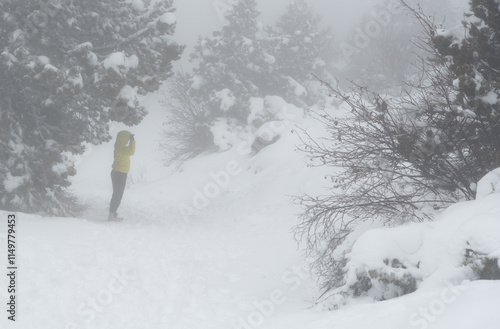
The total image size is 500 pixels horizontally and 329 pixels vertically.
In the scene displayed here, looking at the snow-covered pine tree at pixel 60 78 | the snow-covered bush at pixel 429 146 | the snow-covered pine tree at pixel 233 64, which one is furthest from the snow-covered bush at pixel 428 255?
the snow-covered pine tree at pixel 233 64

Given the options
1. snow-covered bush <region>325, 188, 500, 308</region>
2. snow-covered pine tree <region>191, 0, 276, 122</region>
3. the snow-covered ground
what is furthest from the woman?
snow-covered pine tree <region>191, 0, 276, 122</region>

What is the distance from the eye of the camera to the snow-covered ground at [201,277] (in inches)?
121

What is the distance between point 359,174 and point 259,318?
2.06m

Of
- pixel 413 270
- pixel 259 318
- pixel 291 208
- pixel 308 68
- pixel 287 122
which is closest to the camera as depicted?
pixel 413 270

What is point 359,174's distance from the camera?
192 inches

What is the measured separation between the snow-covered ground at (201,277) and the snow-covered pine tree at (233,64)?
11.6 m

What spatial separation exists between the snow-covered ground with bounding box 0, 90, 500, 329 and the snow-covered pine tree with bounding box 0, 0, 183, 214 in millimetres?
972

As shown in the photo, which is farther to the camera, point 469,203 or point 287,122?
point 287,122

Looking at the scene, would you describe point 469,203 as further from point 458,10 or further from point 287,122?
point 458,10

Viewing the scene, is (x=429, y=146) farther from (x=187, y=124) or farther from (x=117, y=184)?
(x=187, y=124)

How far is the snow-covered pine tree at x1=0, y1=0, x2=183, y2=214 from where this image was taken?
711cm

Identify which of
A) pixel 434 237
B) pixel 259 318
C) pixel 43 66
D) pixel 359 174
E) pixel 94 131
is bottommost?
pixel 259 318

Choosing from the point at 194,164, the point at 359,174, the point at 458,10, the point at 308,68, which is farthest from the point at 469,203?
the point at 458,10

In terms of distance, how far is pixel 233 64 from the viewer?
21.8 m
